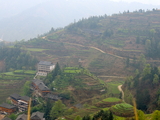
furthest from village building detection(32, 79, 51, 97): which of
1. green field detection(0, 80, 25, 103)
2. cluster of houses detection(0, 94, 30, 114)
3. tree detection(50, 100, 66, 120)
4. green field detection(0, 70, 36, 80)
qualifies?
green field detection(0, 70, 36, 80)

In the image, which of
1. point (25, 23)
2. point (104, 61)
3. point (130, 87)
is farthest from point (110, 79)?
point (25, 23)

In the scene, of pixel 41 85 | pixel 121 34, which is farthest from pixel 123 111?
pixel 121 34

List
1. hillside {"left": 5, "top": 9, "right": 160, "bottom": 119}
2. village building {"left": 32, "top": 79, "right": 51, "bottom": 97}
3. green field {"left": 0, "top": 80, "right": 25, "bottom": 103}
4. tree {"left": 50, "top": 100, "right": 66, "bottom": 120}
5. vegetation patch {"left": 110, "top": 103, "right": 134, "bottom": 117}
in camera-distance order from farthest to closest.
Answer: green field {"left": 0, "top": 80, "right": 25, "bottom": 103}, village building {"left": 32, "top": 79, "right": 51, "bottom": 97}, hillside {"left": 5, "top": 9, "right": 160, "bottom": 119}, tree {"left": 50, "top": 100, "right": 66, "bottom": 120}, vegetation patch {"left": 110, "top": 103, "right": 134, "bottom": 117}

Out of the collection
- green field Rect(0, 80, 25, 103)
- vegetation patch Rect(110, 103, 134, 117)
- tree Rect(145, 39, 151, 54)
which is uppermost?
tree Rect(145, 39, 151, 54)

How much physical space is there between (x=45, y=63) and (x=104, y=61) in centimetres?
1455

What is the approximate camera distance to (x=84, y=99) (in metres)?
33.7

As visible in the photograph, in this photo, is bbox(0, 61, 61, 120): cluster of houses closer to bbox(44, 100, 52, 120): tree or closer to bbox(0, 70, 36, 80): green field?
bbox(44, 100, 52, 120): tree

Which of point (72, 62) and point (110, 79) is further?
point (72, 62)

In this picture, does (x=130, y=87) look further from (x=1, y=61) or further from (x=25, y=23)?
(x=25, y=23)

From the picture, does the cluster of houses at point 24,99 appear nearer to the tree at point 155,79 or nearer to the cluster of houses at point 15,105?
the cluster of houses at point 15,105

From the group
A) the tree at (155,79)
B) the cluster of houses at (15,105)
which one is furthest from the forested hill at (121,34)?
the cluster of houses at (15,105)

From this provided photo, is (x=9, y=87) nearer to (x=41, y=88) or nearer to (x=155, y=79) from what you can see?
(x=41, y=88)

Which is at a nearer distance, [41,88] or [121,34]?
[41,88]

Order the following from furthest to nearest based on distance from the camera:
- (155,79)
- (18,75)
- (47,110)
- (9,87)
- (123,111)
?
(18,75) → (9,87) → (155,79) → (47,110) → (123,111)
